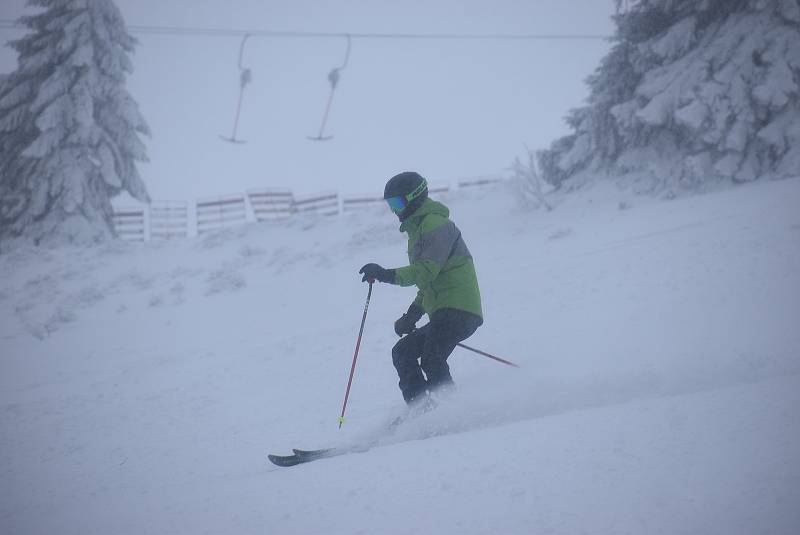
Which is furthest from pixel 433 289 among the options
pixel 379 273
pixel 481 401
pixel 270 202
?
pixel 270 202

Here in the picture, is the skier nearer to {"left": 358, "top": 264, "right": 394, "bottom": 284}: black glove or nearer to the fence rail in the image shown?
{"left": 358, "top": 264, "right": 394, "bottom": 284}: black glove

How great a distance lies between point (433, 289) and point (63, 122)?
20789mm

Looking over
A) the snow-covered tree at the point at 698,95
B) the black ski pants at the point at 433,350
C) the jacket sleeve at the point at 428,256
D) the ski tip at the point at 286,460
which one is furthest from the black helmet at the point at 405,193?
the snow-covered tree at the point at 698,95

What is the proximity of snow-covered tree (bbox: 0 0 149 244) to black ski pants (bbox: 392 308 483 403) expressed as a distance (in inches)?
749

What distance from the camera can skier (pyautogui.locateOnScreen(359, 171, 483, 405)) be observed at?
11.6 feet

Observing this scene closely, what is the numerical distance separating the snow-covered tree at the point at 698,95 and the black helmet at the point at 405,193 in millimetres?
9500

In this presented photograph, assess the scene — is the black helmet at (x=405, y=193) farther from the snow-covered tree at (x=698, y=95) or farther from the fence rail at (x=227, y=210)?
the fence rail at (x=227, y=210)

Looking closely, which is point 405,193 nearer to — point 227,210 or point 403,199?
point 403,199

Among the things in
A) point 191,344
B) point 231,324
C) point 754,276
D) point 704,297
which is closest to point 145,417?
point 191,344

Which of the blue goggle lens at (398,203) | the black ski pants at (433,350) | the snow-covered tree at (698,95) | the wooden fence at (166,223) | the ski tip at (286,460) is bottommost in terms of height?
the wooden fence at (166,223)

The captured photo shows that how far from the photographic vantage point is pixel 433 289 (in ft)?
12.4

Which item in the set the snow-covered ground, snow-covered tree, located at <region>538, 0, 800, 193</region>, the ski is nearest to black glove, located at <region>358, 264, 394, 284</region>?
the snow-covered ground

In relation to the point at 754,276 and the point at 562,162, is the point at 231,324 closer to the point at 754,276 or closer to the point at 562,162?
the point at 754,276

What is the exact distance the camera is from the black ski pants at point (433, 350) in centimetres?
367
